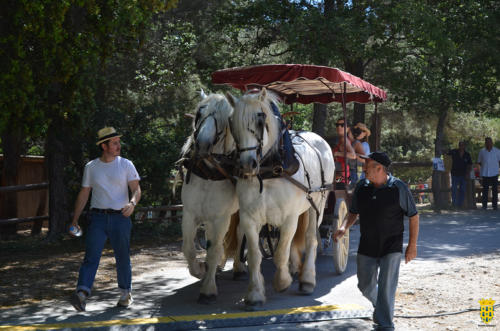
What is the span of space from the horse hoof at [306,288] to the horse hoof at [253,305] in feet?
2.98

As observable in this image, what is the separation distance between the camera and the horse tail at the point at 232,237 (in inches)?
323

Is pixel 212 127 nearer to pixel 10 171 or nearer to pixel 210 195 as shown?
pixel 210 195

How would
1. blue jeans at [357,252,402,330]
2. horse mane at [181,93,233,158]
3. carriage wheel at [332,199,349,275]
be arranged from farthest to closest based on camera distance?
carriage wheel at [332,199,349,275] → horse mane at [181,93,233,158] → blue jeans at [357,252,402,330]

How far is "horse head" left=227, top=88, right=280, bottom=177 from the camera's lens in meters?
6.31

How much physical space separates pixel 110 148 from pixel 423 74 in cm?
1301

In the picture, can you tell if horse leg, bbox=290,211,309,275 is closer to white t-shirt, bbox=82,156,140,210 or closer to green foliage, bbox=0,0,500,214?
white t-shirt, bbox=82,156,140,210

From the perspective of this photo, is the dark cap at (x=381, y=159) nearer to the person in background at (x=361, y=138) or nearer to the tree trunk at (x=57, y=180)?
the person in background at (x=361, y=138)

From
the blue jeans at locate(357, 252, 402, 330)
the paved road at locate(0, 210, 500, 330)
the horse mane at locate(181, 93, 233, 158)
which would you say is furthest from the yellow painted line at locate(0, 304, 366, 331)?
the horse mane at locate(181, 93, 233, 158)

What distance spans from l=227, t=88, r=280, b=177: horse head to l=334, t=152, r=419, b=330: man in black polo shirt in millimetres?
1217

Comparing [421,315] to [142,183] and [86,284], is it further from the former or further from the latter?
[142,183]

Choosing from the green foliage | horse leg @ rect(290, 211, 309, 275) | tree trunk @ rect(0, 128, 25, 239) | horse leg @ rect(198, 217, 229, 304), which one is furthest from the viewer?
tree trunk @ rect(0, 128, 25, 239)

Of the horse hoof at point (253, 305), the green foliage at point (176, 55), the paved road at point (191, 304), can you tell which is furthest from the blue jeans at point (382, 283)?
the green foliage at point (176, 55)

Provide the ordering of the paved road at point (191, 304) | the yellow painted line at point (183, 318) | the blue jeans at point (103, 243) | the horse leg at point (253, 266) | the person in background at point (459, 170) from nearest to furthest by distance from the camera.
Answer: the yellow painted line at point (183, 318) → the paved road at point (191, 304) → the blue jeans at point (103, 243) → the horse leg at point (253, 266) → the person in background at point (459, 170)

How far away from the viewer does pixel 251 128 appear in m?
6.44
